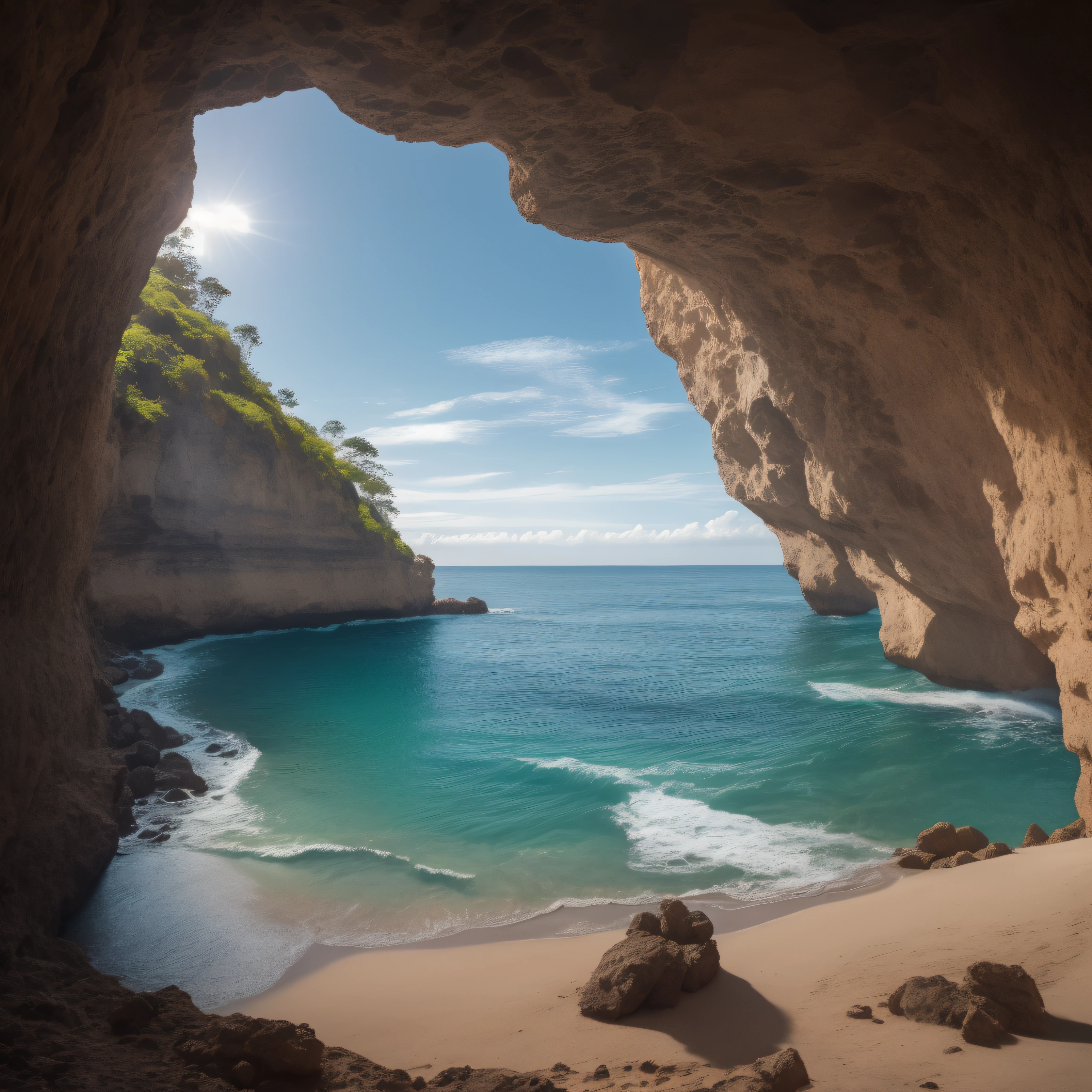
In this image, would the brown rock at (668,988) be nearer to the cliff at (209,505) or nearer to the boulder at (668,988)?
the boulder at (668,988)

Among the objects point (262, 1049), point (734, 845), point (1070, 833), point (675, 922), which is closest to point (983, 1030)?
point (675, 922)

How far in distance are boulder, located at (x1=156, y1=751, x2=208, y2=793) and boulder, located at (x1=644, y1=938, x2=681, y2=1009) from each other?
1046 cm

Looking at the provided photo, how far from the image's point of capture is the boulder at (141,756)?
1279cm

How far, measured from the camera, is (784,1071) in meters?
3.76

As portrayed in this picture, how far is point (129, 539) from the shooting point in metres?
27.8

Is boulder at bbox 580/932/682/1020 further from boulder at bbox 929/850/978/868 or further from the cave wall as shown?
the cave wall

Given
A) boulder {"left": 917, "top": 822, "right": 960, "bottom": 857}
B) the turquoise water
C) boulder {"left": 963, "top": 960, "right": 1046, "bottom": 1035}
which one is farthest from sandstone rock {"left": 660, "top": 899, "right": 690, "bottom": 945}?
boulder {"left": 917, "top": 822, "right": 960, "bottom": 857}

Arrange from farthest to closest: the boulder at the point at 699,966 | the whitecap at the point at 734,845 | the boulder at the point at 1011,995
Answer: the whitecap at the point at 734,845, the boulder at the point at 699,966, the boulder at the point at 1011,995

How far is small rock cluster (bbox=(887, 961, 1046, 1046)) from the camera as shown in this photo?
4.02 meters

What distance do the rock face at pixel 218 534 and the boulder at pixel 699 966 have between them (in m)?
22.1

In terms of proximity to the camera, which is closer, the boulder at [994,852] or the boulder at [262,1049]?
the boulder at [262,1049]

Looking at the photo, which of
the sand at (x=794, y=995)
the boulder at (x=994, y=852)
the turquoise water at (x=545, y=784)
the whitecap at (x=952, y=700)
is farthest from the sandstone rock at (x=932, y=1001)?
the whitecap at (x=952, y=700)

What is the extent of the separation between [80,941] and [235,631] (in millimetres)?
29228

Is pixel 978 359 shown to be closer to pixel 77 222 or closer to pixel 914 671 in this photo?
pixel 77 222
